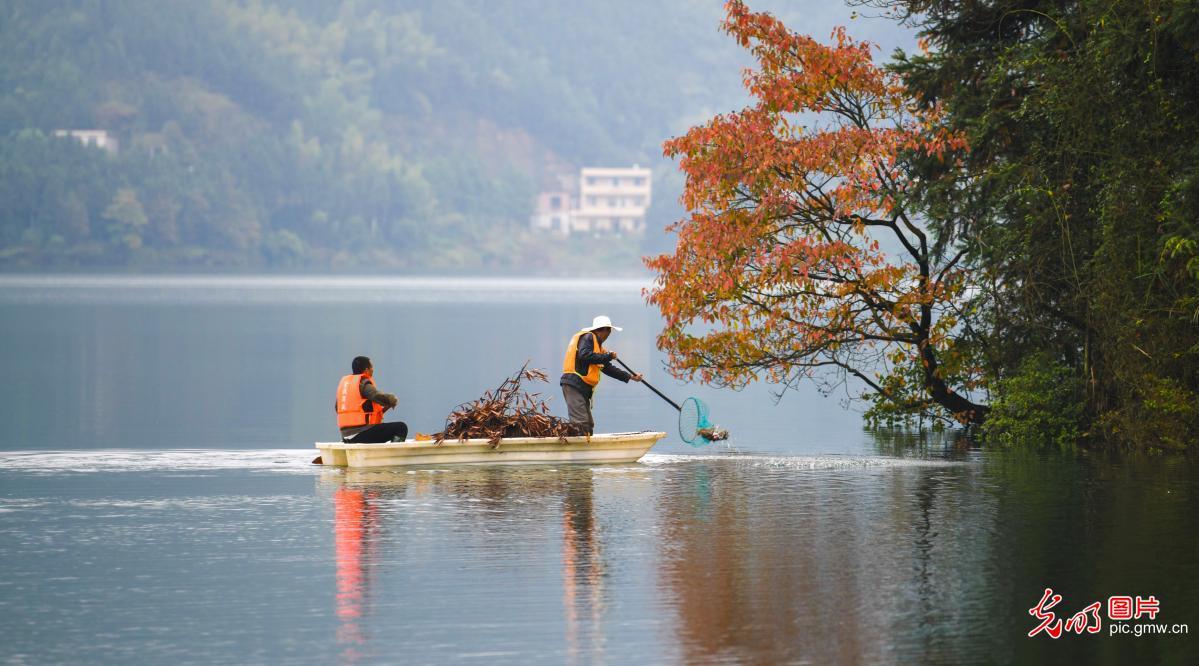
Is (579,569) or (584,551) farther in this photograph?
(584,551)

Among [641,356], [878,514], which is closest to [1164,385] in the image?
[878,514]

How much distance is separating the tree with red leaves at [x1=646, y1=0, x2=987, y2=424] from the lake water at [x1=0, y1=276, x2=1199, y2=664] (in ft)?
5.47

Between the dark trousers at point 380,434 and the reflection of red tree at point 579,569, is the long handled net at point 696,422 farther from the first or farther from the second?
the reflection of red tree at point 579,569

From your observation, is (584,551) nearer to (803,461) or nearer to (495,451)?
(495,451)

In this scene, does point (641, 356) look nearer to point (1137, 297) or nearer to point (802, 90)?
point (802, 90)

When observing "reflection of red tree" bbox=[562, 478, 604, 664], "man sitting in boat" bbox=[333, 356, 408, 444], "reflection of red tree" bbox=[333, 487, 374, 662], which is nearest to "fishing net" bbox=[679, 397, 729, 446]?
"man sitting in boat" bbox=[333, 356, 408, 444]

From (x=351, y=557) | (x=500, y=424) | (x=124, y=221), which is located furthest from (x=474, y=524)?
(x=124, y=221)

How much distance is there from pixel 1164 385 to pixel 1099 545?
831cm

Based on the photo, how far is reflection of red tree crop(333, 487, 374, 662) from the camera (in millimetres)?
12064

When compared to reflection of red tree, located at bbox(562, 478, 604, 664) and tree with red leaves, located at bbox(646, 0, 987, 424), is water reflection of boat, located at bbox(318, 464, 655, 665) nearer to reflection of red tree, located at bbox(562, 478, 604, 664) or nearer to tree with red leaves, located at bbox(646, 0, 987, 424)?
reflection of red tree, located at bbox(562, 478, 604, 664)

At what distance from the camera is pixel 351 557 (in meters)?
15.0

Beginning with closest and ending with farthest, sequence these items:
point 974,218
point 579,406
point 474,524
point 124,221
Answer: point 474,524 → point 579,406 → point 974,218 → point 124,221

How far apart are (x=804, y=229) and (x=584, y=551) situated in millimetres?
12944

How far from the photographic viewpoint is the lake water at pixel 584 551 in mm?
11719
